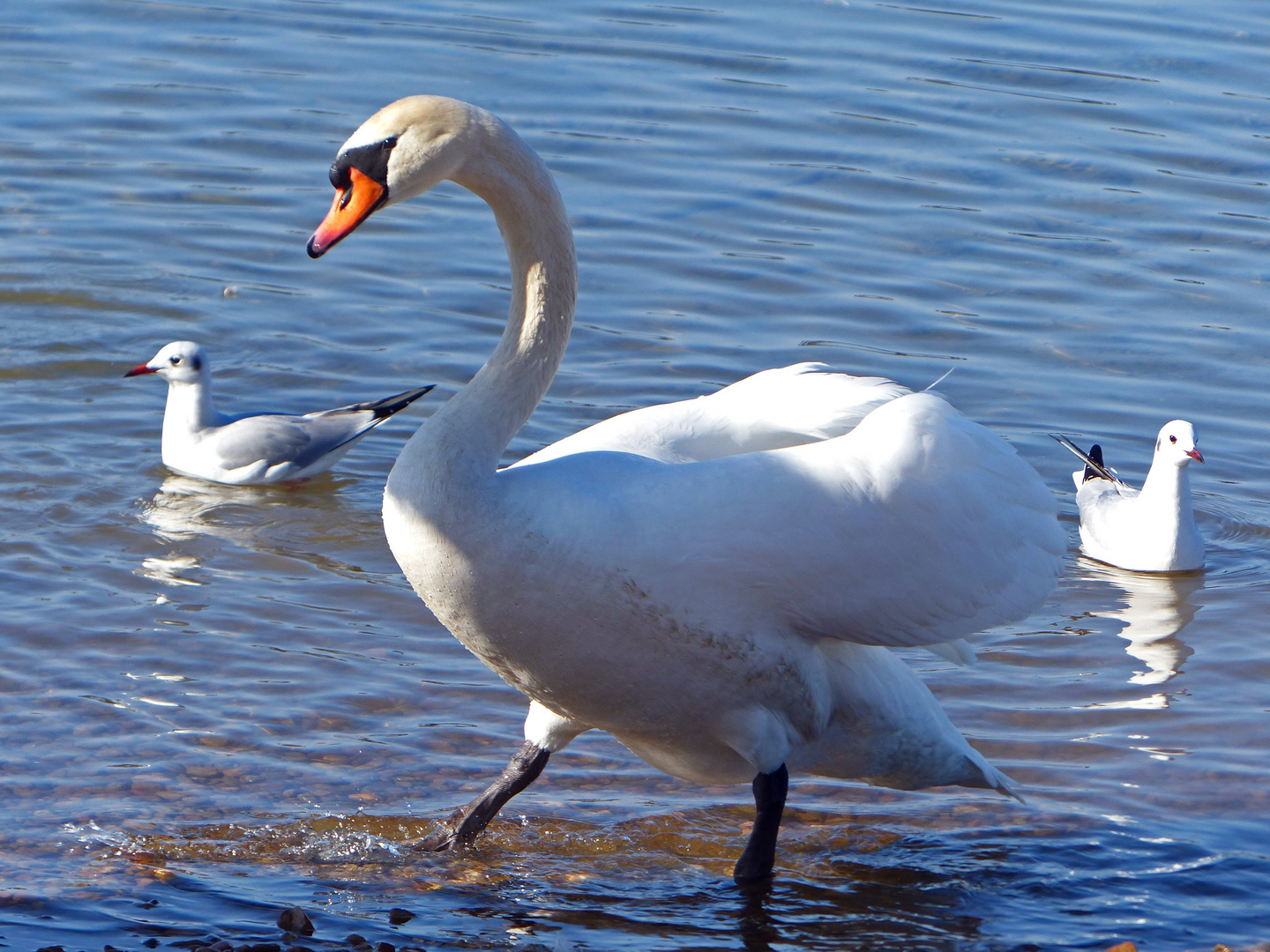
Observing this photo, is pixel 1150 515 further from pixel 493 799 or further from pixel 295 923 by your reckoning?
pixel 295 923

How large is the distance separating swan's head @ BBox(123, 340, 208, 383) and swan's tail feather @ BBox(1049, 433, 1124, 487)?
4.14m

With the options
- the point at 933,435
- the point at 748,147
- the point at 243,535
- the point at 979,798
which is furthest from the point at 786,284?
the point at 933,435

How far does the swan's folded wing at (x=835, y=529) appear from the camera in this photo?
4.11 metres

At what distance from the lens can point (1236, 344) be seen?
962 centimetres

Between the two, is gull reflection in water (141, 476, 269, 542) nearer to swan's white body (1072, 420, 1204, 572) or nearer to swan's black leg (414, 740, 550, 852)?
swan's black leg (414, 740, 550, 852)

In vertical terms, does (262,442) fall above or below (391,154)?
below

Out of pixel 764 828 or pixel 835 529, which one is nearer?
pixel 835 529

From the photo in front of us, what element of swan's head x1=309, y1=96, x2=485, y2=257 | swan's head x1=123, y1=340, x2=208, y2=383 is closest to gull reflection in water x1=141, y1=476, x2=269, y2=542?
swan's head x1=123, y1=340, x2=208, y2=383

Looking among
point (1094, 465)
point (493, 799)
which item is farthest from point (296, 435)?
point (1094, 465)

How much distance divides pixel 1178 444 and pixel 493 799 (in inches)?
158

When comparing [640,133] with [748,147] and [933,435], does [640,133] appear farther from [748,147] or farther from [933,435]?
[933,435]

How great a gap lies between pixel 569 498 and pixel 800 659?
0.81 metres

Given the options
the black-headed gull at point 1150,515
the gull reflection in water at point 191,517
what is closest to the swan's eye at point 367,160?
the gull reflection in water at point 191,517

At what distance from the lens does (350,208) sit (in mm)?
4074
